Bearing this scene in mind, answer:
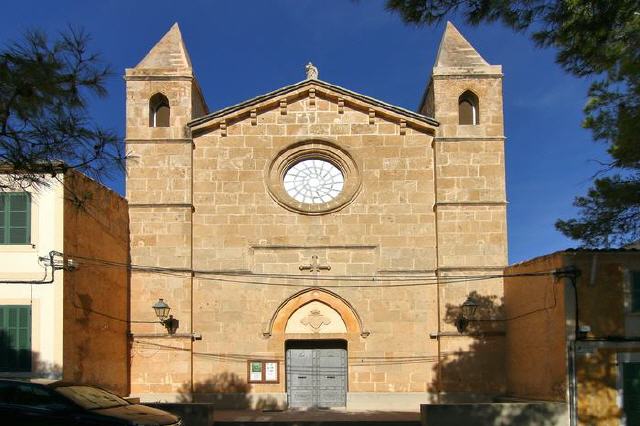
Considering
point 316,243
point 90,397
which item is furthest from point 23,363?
point 316,243

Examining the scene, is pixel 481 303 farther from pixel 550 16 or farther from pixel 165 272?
pixel 550 16

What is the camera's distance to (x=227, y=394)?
20484mm

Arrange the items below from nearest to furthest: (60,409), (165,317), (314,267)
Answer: (60,409), (165,317), (314,267)

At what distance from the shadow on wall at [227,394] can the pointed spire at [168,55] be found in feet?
26.1

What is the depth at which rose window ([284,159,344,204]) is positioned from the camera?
21.5 m

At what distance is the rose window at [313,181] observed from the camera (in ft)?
70.7

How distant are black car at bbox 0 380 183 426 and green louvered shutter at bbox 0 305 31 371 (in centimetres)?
359

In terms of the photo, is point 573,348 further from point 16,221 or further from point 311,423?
point 16,221

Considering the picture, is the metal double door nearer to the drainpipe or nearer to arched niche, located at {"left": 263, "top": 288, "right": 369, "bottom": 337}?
arched niche, located at {"left": 263, "top": 288, "right": 369, "bottom": 337}

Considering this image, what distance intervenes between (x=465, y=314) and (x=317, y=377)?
3980mm

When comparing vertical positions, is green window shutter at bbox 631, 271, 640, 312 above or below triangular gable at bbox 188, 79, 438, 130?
below

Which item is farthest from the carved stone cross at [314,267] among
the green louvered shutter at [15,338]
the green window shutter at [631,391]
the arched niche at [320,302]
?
the green window shutter at [631,391]

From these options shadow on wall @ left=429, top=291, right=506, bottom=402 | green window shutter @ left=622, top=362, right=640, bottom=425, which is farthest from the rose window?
green window shutter @ left=622, top=362, right=640, bottom=425

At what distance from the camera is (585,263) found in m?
17.3
